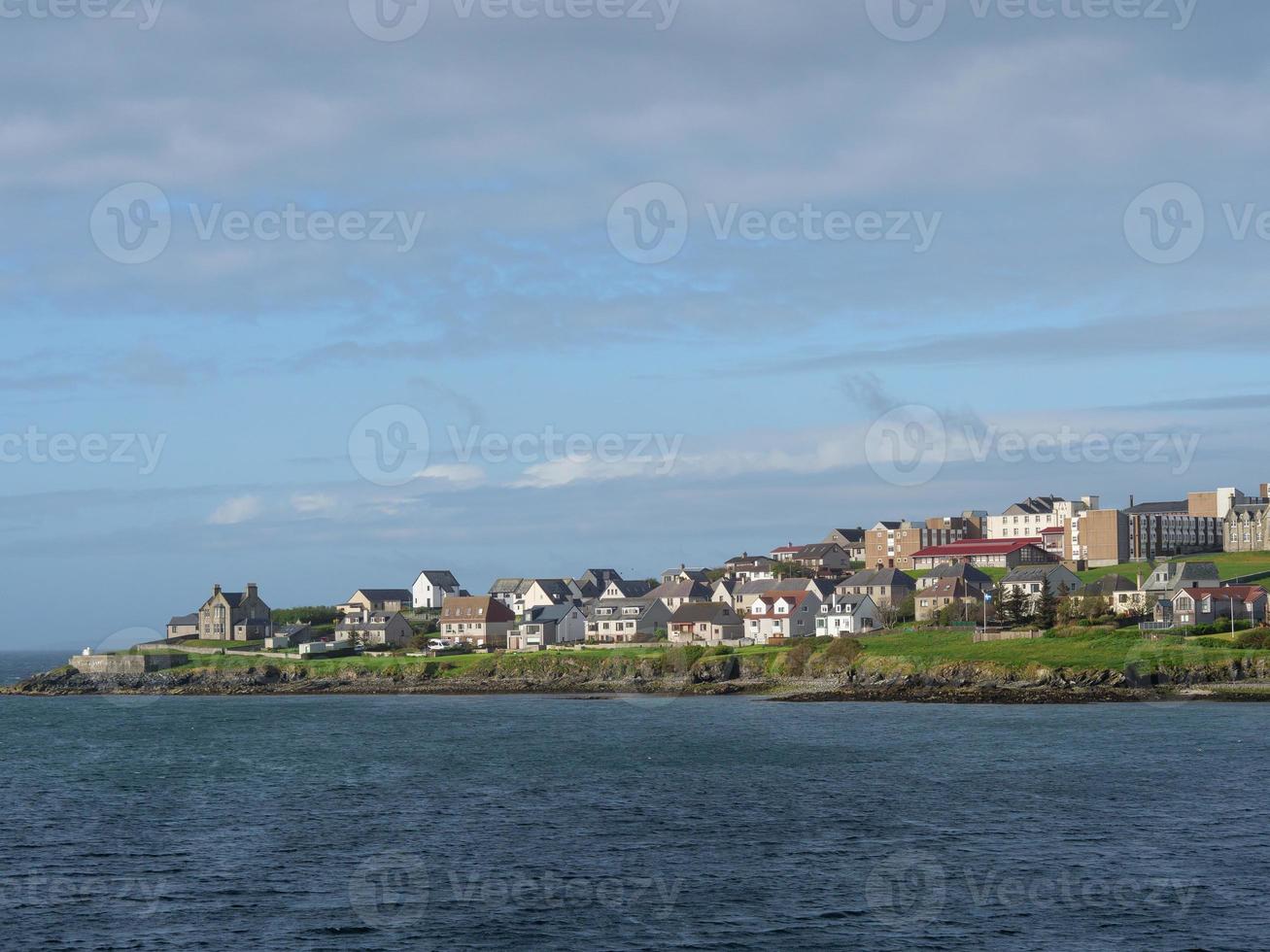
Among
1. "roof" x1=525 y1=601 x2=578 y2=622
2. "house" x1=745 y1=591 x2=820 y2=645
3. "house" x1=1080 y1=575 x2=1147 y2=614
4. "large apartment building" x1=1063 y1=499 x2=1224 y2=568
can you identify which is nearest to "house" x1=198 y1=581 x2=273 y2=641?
"roof" x1=525 y1=601 x2=578 y2=622

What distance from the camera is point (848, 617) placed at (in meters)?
139

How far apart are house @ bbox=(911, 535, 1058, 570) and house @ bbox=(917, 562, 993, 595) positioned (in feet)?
80.4

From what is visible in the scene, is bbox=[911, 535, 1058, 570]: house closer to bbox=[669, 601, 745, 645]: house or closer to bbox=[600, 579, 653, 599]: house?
bbox=[600, 579, 653, 599]: house

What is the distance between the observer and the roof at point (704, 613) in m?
144

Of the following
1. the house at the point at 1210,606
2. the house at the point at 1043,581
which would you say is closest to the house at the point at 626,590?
the house at the point at 1043,581

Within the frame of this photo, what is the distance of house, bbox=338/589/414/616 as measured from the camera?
188 m

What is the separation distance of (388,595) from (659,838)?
151 metres

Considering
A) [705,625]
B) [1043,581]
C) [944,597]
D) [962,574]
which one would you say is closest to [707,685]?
[705,625]

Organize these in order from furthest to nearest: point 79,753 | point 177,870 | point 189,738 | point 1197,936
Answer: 1. point 189,738
2. point 79,753
3. point 177,870
4. point 1197,936

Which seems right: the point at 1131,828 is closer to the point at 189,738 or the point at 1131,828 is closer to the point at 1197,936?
the point at 1197,936

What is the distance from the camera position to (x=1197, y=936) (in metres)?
33.3

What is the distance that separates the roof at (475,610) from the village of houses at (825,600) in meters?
0.16

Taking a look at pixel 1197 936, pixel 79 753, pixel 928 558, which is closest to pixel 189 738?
pixel 79 753

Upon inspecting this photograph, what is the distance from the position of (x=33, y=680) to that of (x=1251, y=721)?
4894 inches
